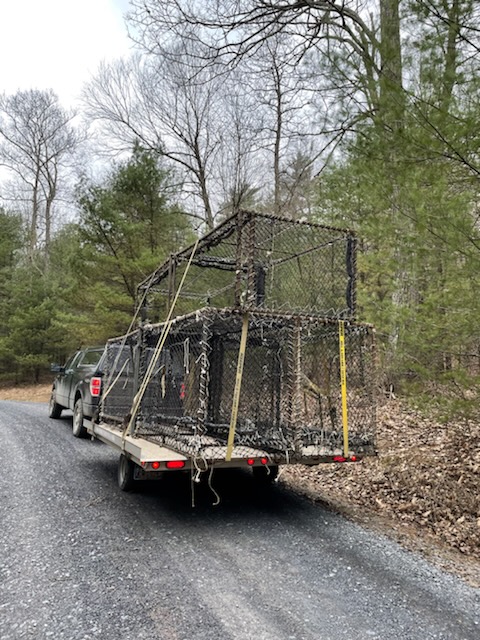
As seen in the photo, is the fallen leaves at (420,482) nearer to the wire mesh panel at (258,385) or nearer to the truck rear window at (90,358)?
the wire mesh panel at (258,385)

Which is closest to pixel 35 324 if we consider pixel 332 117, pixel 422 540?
pixel 332 117

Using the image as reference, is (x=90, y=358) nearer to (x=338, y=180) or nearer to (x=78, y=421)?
(x=78, y=421)

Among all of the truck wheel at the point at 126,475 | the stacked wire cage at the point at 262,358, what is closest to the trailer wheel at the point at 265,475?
the stacked wire cage at the point at 262,358

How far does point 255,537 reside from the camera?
162 inches

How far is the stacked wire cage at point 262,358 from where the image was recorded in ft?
15.1

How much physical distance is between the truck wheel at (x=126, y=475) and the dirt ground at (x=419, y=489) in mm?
2078

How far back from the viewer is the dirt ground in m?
4.26

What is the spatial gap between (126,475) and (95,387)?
8.61ft

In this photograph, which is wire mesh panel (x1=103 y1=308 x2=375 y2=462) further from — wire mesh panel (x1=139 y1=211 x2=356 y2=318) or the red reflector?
wire mesh panel (x1=139 y1=211 x2=356 y2=318)

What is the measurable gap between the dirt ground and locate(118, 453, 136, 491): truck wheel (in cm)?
208

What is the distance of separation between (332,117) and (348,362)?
3.07m

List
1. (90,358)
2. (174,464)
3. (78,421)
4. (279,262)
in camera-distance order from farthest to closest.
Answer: (90,358) < (78,421) < (279,262) < (174,464)

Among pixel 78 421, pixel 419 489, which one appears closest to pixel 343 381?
pixel 419 489

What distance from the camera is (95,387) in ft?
24.9
